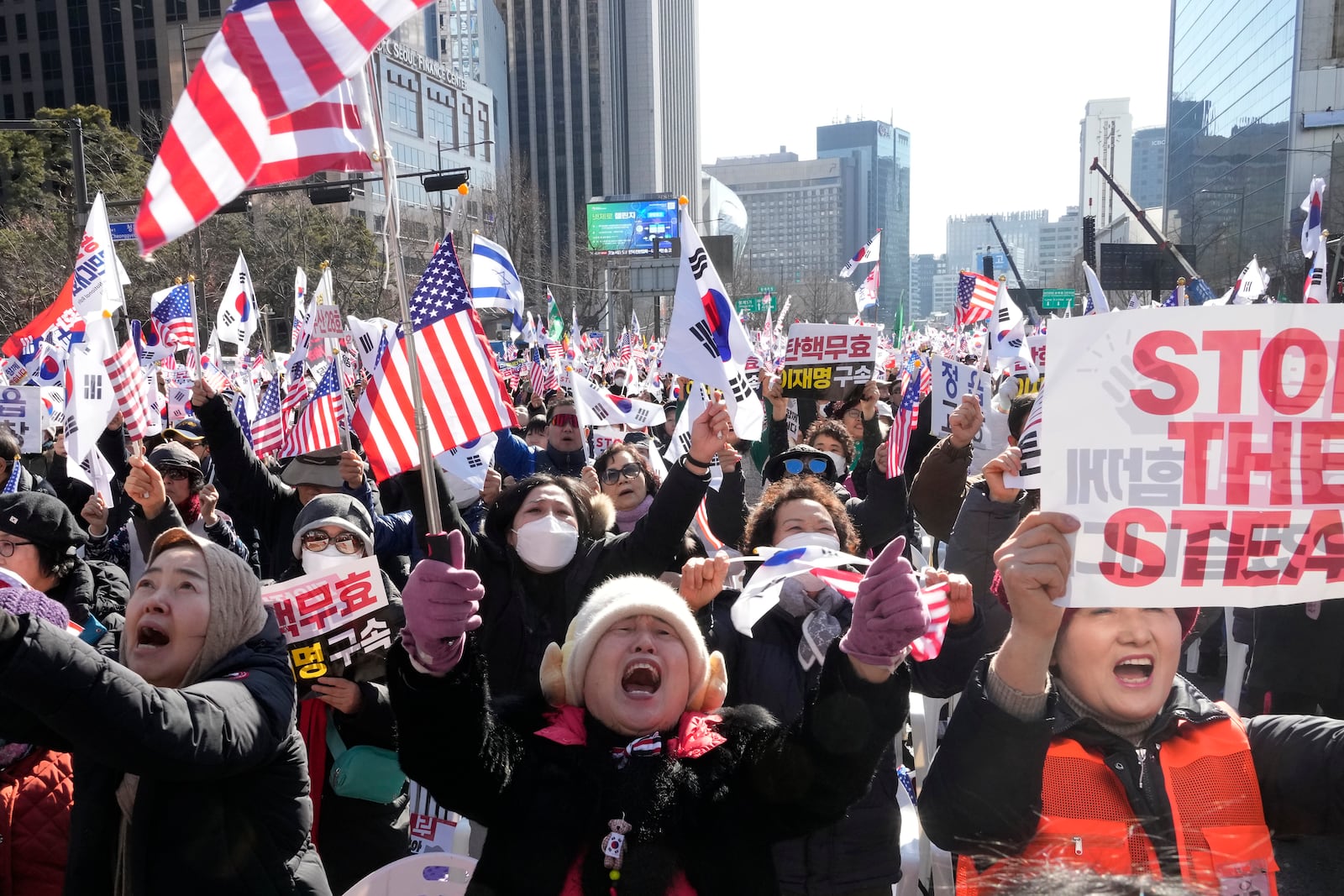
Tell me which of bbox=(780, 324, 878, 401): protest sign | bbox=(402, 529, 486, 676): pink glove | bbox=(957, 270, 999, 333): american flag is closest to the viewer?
bbox=(402, 529, 486, 676): pink glove

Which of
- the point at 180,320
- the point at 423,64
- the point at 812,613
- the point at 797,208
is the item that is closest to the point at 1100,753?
the point at 812,613

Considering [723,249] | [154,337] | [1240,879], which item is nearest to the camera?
[1240,879]

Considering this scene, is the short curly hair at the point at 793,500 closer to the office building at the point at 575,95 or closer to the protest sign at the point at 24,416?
the protest sign at the point at 24,416

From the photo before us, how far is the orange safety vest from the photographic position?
2.05 meters

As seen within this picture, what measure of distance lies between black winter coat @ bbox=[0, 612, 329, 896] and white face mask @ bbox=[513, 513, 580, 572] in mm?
1288

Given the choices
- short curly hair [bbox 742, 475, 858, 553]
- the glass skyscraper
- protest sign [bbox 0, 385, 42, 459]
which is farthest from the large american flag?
the glass skyscraper

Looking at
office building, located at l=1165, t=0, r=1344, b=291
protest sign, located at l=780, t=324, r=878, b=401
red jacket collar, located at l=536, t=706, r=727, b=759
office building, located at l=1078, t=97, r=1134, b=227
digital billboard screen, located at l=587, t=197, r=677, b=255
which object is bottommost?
red jacket collar, located at l=536, t=706, r=727, b=759

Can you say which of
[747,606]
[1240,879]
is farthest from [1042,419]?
[747,606]

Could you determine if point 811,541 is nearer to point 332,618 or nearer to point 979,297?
point 332,618

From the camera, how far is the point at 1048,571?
80.9 inches

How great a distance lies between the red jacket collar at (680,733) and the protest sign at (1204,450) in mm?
854

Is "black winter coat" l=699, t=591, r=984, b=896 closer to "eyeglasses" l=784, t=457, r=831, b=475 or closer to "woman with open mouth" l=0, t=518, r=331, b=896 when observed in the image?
"woman with open mouth" l=0, t=518, r=331, b=896

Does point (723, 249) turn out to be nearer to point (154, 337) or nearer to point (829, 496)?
point (154, 337)

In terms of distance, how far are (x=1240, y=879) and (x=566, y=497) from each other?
2640 millimetres
